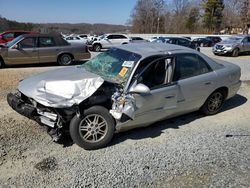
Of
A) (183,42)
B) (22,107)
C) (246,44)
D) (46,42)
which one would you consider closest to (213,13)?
(246,44)

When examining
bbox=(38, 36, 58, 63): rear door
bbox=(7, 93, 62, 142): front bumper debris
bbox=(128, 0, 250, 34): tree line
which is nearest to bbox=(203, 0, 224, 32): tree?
bbox=(128, 0, 250, 34): tree line

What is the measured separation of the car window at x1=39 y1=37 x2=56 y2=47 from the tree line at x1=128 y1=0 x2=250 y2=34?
51.3 meters

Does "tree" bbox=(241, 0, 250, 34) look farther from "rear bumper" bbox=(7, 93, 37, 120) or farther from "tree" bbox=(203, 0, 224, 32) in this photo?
"rear bumper" bbox=(7, 93, 37, 120)

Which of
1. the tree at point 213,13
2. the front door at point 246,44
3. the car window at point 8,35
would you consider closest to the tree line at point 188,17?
the tree at point 213,13

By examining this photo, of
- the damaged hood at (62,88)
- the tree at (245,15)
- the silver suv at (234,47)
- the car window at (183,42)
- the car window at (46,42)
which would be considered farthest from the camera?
the tree at (245,15)

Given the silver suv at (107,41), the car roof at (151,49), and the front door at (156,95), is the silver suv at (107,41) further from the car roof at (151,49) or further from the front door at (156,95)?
the front door at (156,95)

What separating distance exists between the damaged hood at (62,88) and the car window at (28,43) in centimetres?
685

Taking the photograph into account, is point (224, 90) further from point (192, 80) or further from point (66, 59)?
point (66, 59)

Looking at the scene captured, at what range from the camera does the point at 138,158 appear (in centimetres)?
353

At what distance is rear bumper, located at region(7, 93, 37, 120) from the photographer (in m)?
3.70

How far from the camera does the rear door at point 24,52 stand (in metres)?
10.2

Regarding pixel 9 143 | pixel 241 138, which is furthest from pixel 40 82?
pixel 241 138

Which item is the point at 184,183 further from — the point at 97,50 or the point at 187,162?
the point at 97,50

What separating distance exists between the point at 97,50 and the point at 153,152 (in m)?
16.5
